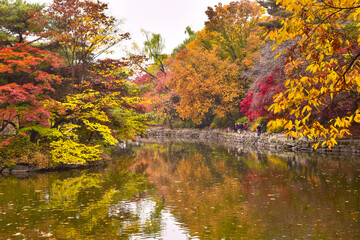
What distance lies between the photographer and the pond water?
7.49 m

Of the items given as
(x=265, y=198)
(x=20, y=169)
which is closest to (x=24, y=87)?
(x=20, y=169)

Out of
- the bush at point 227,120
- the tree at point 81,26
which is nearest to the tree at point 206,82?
the bush at point 227,120

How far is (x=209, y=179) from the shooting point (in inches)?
568

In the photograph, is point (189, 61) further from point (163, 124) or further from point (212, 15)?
point (163, 124)

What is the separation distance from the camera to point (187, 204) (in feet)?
32.7

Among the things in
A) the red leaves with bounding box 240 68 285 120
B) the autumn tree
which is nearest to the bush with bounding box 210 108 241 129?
the autumn tree

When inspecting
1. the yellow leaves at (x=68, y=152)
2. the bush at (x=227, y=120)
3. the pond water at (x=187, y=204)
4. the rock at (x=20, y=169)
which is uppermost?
the bush at (x=227, y=120)

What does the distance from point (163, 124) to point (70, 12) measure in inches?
1757

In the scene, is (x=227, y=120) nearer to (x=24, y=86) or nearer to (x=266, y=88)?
(x=266, y=88)

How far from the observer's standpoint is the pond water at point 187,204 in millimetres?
7492

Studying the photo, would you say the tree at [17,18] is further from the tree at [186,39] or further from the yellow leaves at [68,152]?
the tree at [186,39]

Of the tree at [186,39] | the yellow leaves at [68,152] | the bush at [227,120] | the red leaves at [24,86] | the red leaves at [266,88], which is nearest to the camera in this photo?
the red leaves at [24,86]

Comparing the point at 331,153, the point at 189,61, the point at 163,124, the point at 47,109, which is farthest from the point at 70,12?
the point at 163,124

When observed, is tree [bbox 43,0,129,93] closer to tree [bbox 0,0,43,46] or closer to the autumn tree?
tree [bbox 0,0,43,46]
